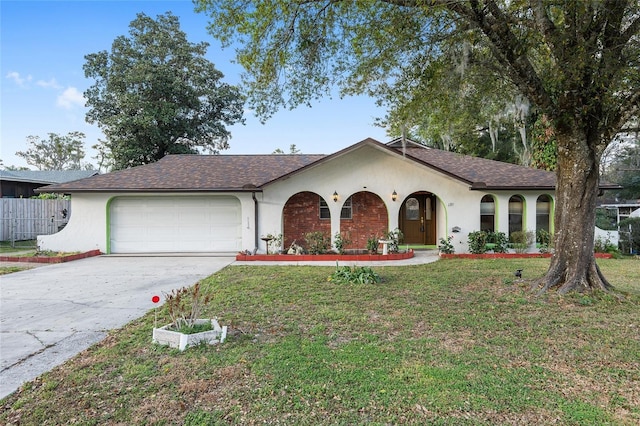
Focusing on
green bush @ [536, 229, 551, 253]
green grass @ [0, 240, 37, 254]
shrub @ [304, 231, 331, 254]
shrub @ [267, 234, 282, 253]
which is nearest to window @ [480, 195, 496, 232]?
green bush @ [536, 229, 551, 253]

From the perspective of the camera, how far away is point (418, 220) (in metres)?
13.9

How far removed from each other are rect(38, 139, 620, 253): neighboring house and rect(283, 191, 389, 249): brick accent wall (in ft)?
0.13

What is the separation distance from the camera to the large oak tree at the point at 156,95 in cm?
2255

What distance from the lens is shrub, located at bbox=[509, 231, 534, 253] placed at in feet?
38.0

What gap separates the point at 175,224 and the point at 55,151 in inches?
1773

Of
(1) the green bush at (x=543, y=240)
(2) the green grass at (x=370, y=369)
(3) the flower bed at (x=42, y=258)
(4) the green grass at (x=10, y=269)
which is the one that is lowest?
(2) the green grass at (x=370, y=369)

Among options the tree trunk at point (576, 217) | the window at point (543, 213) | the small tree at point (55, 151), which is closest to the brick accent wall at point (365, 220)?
the window at point (543, 213)

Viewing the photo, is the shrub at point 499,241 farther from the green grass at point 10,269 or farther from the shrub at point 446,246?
the green grass at point 10,269

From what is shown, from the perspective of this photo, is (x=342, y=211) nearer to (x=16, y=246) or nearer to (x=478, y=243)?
(x=478, y=243)

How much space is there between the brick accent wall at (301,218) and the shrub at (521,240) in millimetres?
6483

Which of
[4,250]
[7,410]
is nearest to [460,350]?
[7,410]

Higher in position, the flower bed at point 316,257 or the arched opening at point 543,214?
the arched opening at point 543,214

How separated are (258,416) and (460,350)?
240cm

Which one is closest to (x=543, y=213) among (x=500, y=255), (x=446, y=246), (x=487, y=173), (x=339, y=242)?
(x=487, y=173)
